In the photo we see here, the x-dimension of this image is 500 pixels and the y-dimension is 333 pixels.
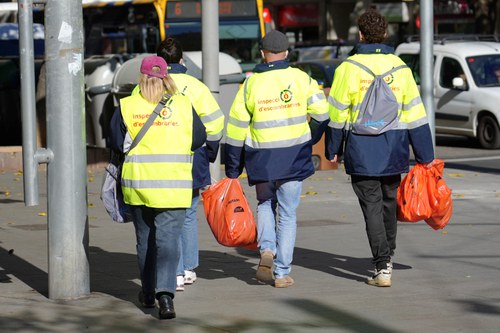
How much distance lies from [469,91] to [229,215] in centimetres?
1272

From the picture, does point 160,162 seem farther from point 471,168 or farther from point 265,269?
point 471,168

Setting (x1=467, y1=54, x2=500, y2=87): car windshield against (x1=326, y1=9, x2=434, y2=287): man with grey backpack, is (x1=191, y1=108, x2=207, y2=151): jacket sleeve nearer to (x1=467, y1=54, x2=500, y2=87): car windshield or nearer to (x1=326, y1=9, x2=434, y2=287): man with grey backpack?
Answer: (x1=326, y1=9, x2=434, y2=287): man with grey backpack

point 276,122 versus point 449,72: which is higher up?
point 449,72

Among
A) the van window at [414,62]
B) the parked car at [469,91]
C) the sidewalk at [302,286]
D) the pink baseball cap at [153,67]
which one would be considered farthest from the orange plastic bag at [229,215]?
the van window at [414,62]

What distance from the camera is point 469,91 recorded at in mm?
20438

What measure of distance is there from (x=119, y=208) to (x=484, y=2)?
31950mm

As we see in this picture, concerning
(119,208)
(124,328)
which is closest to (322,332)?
(124,328)

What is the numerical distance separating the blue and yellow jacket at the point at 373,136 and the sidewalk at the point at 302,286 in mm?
805

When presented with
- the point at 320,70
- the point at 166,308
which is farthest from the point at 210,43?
the point at 320,70

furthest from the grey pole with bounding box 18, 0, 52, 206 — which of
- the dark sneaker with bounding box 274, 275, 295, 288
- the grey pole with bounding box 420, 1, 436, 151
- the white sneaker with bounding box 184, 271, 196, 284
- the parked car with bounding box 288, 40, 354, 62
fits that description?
the parked car with bounding box 288, 40, 354, 62

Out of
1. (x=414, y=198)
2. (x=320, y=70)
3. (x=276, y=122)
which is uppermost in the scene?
(x=320, y=70)

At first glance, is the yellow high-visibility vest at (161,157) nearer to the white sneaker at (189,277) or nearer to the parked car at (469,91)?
the white sneaker at (189,277)

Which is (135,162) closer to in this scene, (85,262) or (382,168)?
(85,262)

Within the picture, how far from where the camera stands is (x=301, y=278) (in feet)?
28.2
